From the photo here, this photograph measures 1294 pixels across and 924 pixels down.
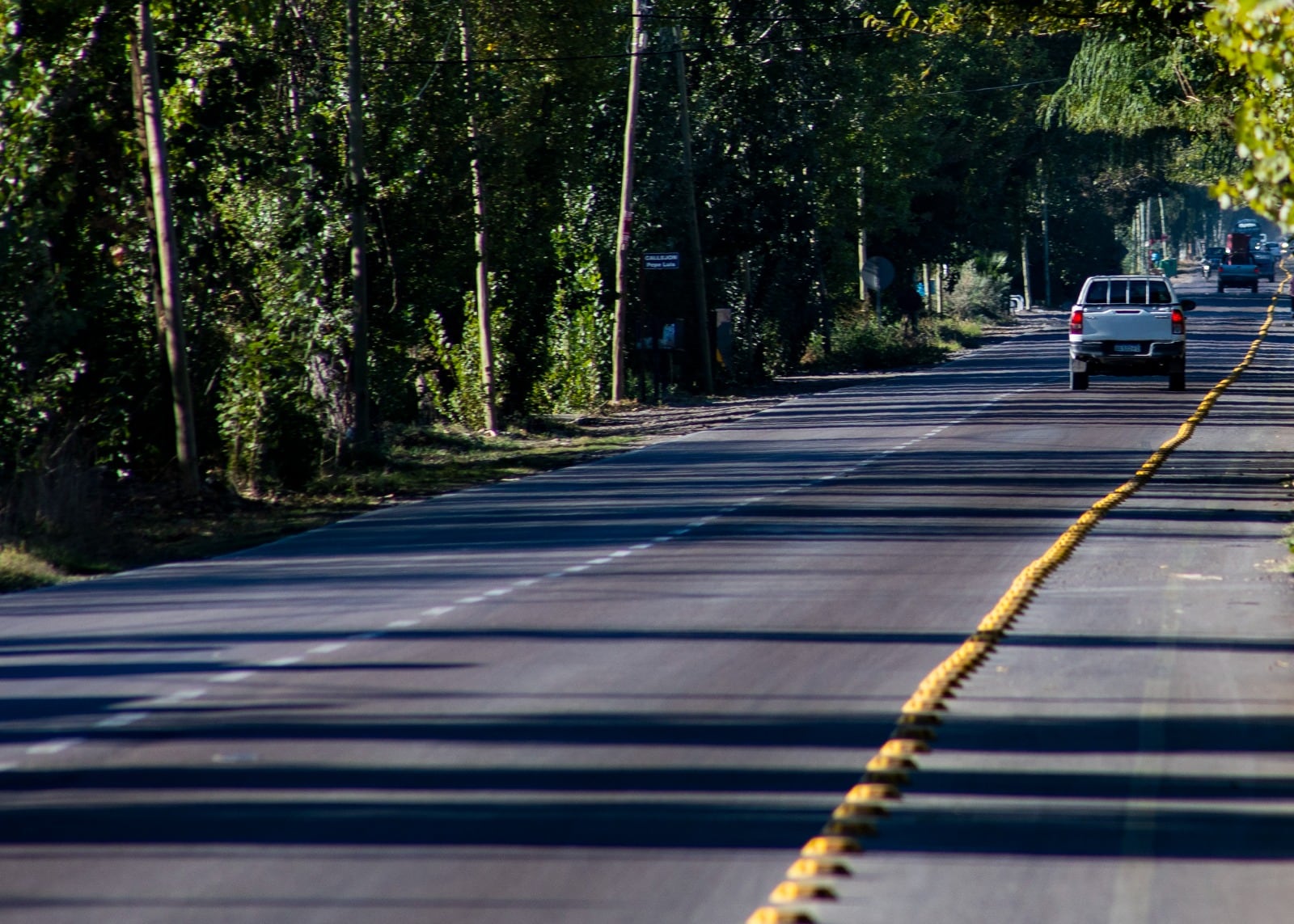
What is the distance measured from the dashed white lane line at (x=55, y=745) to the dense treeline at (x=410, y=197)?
10999 millimetres

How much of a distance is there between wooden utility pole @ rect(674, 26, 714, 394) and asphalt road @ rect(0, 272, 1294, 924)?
65.2ft

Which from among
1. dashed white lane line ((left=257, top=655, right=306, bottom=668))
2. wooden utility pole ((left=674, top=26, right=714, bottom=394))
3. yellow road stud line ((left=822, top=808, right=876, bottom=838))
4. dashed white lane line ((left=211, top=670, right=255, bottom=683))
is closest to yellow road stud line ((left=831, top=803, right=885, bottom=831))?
yellow road stud line ((left=822, top=808, right=876, bottom=838))

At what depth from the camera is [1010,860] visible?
5.95 metres

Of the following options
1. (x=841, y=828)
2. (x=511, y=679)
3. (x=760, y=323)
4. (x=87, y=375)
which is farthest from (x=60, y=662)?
(x=760, y=323)

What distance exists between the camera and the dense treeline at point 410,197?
821 inches

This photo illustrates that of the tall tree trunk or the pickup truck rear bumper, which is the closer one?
the tall tree trunk

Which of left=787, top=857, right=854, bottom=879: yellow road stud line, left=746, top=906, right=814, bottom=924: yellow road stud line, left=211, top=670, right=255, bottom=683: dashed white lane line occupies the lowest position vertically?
left=787, top=857, right=854, bottom=879: yellow road stud line

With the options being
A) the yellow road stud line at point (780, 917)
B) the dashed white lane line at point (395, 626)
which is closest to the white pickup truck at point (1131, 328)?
the dashed white lane line at point (395, 626)

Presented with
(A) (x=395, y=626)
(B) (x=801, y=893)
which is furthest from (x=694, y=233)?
(B) (x=801, y=893)

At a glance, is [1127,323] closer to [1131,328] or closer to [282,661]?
[1131,328]

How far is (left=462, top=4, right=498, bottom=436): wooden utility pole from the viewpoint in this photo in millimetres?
27723

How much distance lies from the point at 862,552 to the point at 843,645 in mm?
3976

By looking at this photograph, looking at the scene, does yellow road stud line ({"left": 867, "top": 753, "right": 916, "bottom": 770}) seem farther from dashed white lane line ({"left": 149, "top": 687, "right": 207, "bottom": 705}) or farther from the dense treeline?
the dense treeline

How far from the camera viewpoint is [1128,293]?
30.6 meters
